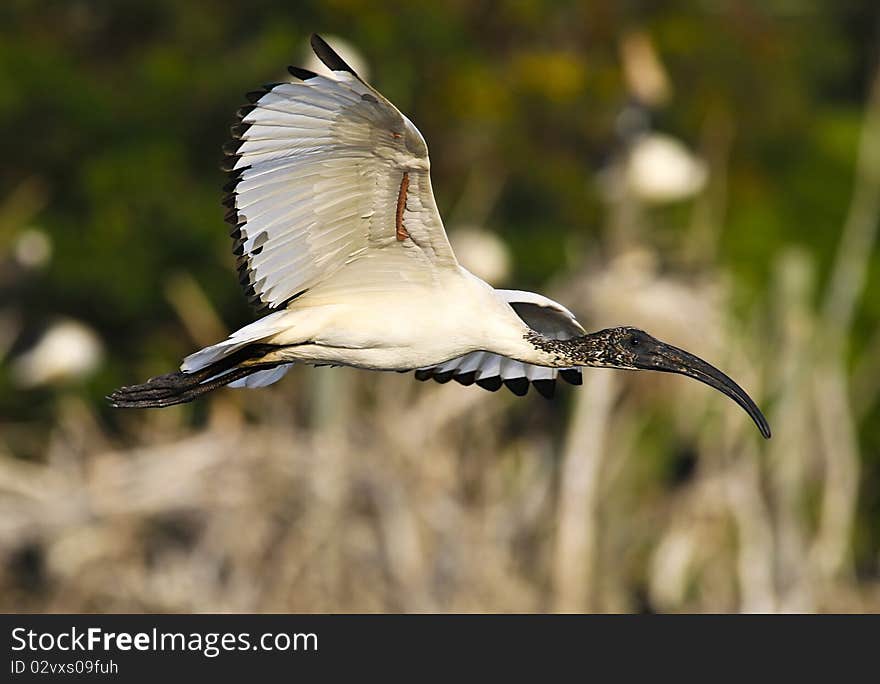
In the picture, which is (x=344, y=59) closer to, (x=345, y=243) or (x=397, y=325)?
(x=345, y=243)

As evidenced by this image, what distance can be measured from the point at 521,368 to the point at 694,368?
0.87 meters

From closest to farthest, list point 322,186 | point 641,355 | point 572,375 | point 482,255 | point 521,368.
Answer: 1. point 322,186
2. point 641,355
3. point 572,375
4. point 521,368
5. point 482,255

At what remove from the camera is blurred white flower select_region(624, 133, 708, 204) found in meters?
14.1

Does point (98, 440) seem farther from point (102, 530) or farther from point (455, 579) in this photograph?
point (455, 579)

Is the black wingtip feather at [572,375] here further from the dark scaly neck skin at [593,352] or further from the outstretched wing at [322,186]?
the outstretched wing at [322,186]

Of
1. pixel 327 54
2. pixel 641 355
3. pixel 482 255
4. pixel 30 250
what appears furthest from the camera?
pixel 30 250

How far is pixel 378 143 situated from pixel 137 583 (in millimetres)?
9016

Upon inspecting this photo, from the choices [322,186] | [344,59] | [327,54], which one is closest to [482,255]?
[344,59]

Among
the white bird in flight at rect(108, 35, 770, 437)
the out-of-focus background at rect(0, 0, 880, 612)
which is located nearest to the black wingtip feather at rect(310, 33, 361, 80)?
the white bird in flight at rect(108, 35, 770, 437)

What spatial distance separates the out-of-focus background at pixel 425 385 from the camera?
1281 cm

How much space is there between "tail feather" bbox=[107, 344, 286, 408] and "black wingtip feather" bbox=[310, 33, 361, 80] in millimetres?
974

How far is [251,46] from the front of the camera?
71.3ft

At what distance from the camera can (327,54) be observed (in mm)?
4609
